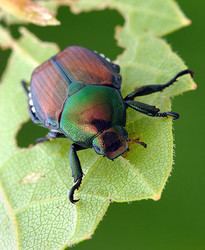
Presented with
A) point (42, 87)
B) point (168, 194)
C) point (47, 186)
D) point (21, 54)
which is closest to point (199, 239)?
point (168, 194)

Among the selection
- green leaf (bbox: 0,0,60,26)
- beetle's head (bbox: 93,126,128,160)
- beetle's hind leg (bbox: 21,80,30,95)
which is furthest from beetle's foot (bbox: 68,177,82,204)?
green leaf (bbox: 0,0,60,26)

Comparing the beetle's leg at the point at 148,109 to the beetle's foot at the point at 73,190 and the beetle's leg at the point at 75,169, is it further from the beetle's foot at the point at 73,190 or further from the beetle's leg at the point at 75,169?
the beetle's foot at the point at 73,190

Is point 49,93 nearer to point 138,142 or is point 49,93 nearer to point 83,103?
point 83,103

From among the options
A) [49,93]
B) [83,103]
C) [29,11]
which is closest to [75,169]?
[83,103]

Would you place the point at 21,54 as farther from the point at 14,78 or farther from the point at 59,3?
the point at 59,3

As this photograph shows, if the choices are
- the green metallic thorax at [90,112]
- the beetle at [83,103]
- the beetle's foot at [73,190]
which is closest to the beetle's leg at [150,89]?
the beetle at [83,103]
